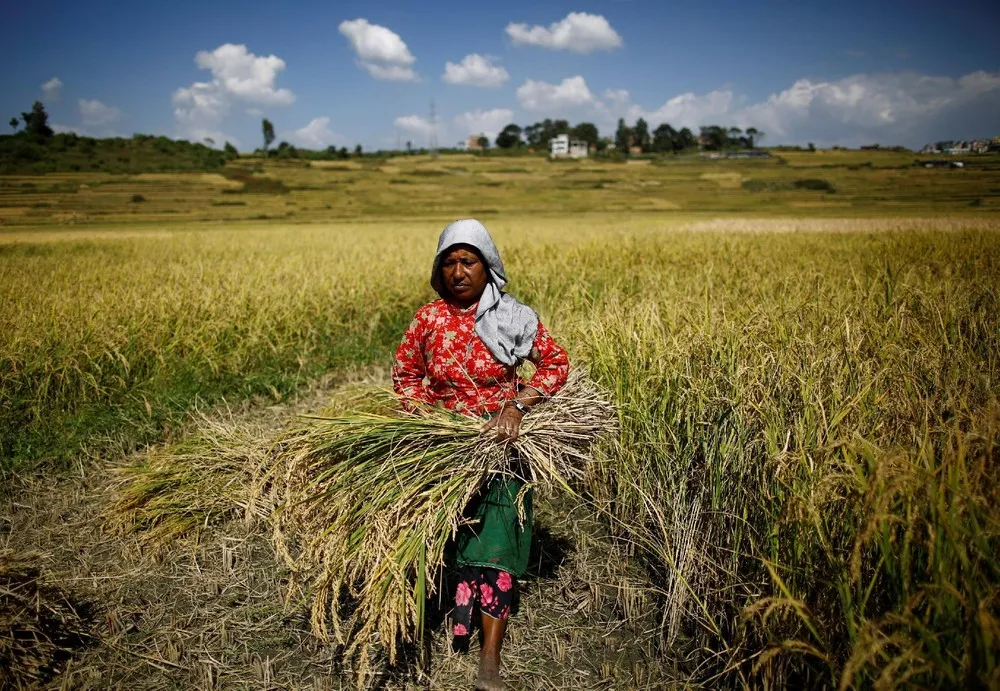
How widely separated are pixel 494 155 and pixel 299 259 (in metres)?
58.3

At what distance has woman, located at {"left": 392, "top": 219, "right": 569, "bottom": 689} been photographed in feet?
6.12

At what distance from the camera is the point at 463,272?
196 centimetres

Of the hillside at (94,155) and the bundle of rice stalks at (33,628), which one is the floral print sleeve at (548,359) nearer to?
the bundle of rice stalks at (33,628)

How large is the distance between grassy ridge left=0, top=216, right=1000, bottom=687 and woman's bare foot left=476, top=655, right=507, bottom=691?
0.65 m

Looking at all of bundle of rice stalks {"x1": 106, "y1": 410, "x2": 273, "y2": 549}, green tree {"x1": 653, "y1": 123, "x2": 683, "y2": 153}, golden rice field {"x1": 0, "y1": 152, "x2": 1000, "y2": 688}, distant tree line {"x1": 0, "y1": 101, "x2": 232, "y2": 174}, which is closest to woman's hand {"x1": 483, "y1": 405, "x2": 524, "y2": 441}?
golden rice field {"x1": 0, "y1": 152, "x2": 1000, "y2": 688}

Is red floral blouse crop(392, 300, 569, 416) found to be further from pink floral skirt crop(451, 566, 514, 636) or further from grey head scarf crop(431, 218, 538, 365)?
pink floral skirt crop(451, 566, 514, 636)

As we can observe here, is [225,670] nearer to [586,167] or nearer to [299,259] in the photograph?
[299,259]

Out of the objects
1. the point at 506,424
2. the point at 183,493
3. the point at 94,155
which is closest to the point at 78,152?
the point at 94,155

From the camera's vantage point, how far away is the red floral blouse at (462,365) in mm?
1984

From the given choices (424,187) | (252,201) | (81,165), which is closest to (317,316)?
(81,165)

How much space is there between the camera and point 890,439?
5.42ft

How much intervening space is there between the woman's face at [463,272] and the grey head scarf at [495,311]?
0.03 metres

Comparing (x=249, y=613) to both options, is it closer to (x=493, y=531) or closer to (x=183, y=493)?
(x=183, y=493)

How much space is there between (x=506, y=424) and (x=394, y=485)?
0.43 meters
